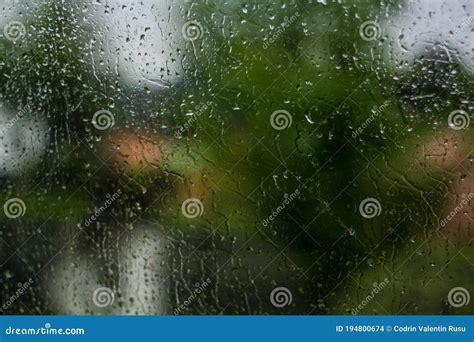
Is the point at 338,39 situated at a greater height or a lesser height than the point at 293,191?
greater

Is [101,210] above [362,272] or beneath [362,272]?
beneath

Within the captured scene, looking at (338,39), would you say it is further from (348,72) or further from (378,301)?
(378,301)

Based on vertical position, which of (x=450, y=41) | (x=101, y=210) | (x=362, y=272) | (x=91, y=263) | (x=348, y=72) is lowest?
(x=91, y=263)

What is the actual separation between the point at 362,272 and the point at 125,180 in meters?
0.73

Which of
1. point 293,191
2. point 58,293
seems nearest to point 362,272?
point 293,191

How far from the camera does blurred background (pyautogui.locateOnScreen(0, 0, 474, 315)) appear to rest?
163 centimetres

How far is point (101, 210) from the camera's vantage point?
5.43 feet

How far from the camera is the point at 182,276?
1663 mm

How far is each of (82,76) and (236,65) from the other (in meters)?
0.45

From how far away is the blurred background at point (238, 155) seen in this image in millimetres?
1627

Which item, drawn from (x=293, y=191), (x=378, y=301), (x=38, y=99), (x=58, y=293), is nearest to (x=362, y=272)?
(x=378, y=301)

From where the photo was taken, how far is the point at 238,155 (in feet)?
5.35

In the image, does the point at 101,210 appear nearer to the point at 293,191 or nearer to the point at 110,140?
the point at 110,140

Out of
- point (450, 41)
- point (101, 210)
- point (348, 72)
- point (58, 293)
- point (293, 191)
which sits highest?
point (450, 41)
